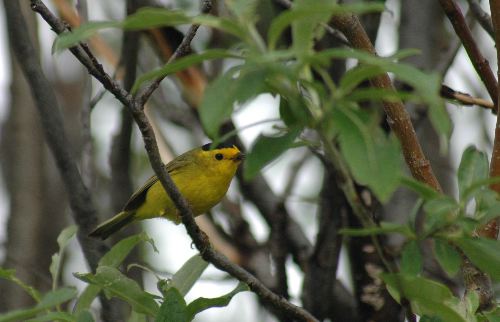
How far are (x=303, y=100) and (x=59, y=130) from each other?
106 inches

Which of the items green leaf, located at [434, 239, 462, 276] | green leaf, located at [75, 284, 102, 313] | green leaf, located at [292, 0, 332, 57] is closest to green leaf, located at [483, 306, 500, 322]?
green leaf, located at [434, 239, 462, 276]

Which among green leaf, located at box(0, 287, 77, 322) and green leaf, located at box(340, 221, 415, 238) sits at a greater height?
green leaf, located at box(340, 221, 415, 238)

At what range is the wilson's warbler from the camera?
5043 mm

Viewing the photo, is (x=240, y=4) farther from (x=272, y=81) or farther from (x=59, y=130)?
(x=59, y=130)

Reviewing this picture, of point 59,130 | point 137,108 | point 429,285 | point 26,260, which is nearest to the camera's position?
point 429,285

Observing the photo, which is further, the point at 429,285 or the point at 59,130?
the point at 59,130

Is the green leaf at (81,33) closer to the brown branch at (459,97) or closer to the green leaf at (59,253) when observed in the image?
the green leaf at (59,253)

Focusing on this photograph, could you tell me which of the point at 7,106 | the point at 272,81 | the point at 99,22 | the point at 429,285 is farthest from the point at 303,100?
the point at 7,106

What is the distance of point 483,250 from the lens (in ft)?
5.41

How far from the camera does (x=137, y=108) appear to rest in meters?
2.18

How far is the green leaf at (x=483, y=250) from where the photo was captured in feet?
5.39

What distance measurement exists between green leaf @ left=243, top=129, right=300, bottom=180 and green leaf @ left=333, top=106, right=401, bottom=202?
16 cm

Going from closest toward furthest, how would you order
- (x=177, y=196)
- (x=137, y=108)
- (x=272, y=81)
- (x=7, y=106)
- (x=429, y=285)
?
1. (x=272, y=81)
2. (x=429, y=285)
3. (x=137, y=108)
4. (x=177, y=196)
5. (x=7, y=106)

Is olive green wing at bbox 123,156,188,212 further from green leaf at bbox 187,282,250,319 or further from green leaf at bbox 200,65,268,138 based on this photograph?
green leaf at bbox 200,65,268,138
